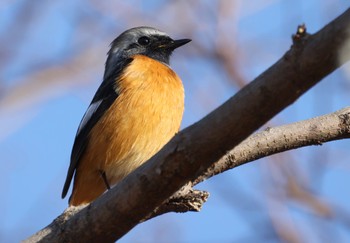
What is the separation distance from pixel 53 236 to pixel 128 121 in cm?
221

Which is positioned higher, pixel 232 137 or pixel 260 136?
pixel 260 136

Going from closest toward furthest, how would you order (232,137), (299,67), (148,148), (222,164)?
(299,67) < (232,137) < (222,164) < (148,148)

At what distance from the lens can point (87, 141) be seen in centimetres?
602

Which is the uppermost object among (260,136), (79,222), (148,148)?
(148,148)

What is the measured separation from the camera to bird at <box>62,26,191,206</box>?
18.9ft

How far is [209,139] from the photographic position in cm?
294

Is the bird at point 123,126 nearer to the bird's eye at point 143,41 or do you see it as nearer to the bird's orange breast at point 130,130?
the bird's orange breast at point 130,130

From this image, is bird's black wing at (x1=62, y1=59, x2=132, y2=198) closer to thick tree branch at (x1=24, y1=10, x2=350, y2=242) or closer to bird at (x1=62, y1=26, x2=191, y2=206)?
bird at (x1=62, y1=26, x2=191, y2=206)

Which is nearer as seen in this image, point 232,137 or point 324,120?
point 232,137

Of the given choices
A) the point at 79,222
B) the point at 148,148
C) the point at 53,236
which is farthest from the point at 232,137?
the point at 148,148

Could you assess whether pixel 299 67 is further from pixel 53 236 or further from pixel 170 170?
pixel 53 236

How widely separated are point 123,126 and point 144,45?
1649mm

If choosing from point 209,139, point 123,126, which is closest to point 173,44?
point 123,126

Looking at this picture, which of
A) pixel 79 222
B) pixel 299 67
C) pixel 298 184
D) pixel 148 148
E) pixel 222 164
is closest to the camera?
pixel 299 67
